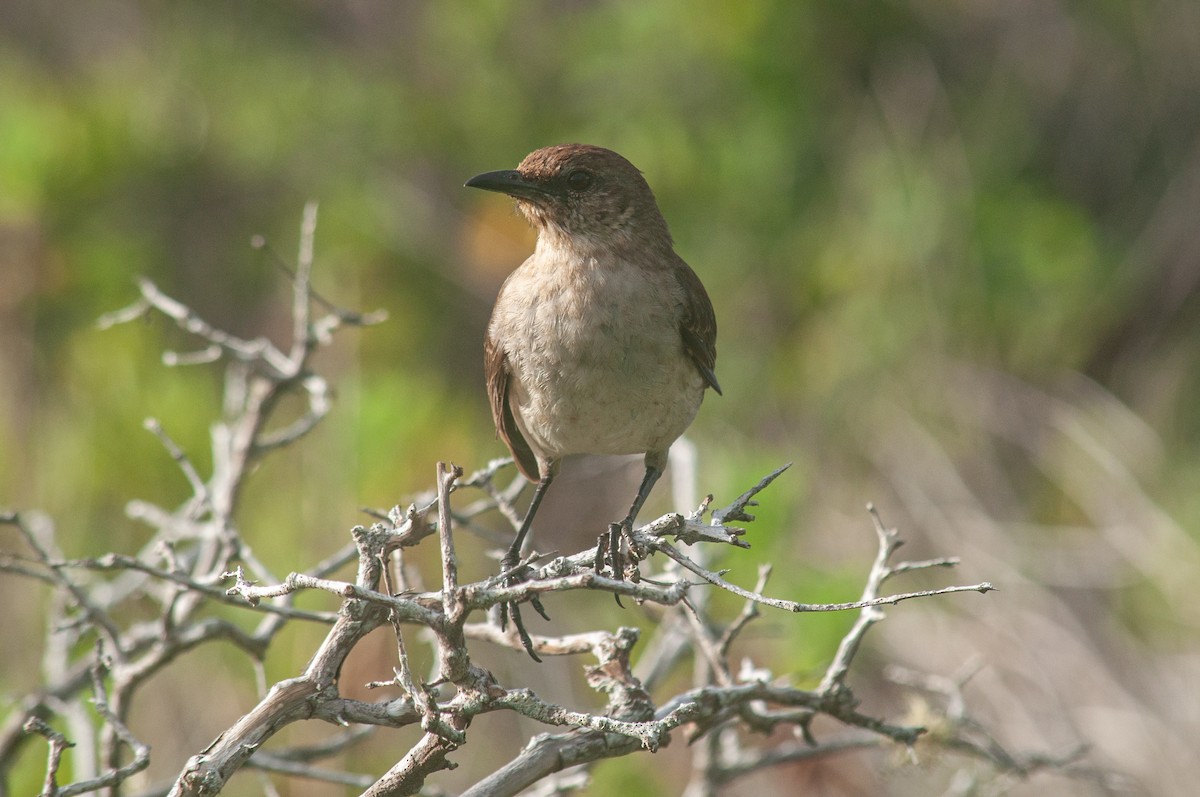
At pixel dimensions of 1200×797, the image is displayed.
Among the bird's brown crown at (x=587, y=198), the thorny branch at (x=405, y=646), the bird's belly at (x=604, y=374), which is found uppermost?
the bird's brown crown at (x=587, y=198)

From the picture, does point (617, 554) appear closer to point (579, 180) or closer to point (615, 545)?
point (615, 545)

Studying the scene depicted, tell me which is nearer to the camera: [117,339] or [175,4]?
[117,339]

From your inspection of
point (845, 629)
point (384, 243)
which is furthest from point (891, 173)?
point (845, 629)

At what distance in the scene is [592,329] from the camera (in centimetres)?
296

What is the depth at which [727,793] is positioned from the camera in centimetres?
548

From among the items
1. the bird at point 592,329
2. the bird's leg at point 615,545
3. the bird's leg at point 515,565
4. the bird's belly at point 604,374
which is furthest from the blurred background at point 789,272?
the bird's leg at point 615,545

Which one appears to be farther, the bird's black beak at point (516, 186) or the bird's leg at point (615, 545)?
the bird's black beak at point (516, 186)

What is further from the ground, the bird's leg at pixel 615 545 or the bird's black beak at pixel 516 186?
the bird's black beak at pixel 516 186

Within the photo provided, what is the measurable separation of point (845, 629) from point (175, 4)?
7.03 m

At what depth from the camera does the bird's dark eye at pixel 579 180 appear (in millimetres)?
3393

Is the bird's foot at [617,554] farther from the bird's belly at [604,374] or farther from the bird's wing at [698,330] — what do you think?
the bird's wing at [698,330]

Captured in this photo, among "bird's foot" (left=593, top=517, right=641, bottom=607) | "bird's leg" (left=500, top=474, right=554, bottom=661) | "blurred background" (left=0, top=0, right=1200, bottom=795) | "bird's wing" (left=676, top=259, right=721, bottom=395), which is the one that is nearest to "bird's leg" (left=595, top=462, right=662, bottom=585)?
"bird's foot" (left=593, top=517, right=641, bottom=607)

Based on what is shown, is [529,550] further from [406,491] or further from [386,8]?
[386,8]

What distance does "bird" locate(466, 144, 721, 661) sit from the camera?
2939mm
